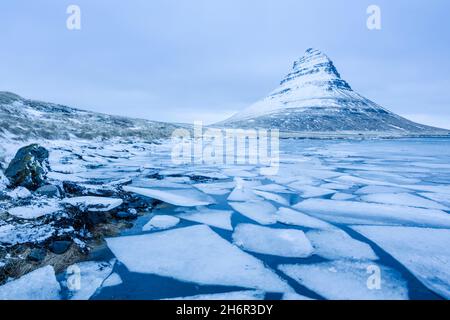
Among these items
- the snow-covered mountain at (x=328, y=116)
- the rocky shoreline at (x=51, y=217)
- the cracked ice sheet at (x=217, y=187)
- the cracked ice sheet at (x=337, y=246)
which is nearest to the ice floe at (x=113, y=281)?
the rocky shoreline at (x=51, y=217)

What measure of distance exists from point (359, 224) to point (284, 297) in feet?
7.92

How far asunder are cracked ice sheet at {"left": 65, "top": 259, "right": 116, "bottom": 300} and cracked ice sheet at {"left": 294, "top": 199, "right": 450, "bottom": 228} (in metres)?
3.22

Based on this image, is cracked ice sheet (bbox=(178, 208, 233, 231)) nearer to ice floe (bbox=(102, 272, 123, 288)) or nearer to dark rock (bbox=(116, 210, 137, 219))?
dark rock (bbox=(116, 210, 137, 219))

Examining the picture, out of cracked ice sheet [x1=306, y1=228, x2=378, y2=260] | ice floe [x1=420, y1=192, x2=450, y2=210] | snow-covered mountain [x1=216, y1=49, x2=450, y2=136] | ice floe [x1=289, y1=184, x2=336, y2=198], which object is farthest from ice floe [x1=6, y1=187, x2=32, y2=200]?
snow-covered mountain [x1=216, y1=49, x2=450, y2=136]

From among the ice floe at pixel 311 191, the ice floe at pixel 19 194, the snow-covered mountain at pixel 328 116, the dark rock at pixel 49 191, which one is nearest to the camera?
the ice floe at pixel 19 194

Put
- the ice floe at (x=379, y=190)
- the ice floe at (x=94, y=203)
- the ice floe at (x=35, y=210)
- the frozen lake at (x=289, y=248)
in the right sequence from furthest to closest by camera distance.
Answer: the ice floe at (x=379, y=190)
the ice floe at (x=94, y=203)
the ice floe at (x=35, y=210)
the frozen lake at (x=289, y=248)

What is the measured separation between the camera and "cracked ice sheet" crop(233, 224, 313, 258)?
3.44m

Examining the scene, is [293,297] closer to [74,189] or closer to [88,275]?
[88,275]

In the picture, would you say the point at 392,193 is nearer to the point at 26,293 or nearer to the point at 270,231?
the point at 270,231

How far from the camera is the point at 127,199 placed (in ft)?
17.3

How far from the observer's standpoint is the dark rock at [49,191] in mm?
4797

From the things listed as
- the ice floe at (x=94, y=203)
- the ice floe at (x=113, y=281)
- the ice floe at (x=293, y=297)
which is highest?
the ice floe at (x=94, y=203)

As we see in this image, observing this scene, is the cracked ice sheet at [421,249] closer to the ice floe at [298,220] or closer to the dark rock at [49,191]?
the ice floe at [298,220]

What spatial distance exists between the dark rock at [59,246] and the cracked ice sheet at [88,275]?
30 cm
